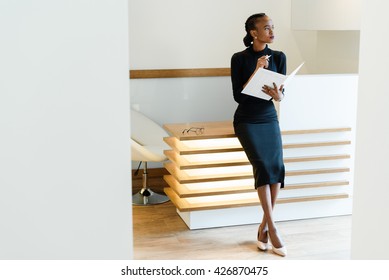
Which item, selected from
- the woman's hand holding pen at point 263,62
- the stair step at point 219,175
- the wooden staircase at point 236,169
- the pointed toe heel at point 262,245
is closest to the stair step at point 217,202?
the wooden staircase at point 236,169

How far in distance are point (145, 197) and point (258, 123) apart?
59.4 inches

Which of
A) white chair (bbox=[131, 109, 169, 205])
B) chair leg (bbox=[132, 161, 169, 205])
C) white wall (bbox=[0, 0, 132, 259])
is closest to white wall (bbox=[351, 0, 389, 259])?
white wall (bbox=[0, 0, 132, 259])

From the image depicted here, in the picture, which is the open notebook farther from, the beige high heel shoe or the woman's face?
the beige high heel shoe

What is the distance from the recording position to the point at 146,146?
5.26m

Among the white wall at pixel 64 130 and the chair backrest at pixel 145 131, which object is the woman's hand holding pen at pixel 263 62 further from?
the white wall at pixel 64 130

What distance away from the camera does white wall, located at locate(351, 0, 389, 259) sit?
2191mm

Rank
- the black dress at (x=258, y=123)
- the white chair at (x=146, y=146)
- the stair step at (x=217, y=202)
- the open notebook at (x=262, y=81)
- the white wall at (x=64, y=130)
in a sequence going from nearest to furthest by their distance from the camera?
the white wall at (x=64, y=130), the open notebook at (x=262, y=81), the black dress at (x=258, y=123), the stair step at (x=217, y=202), the white chair at (x=146, y=146)

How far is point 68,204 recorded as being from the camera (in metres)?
1.81

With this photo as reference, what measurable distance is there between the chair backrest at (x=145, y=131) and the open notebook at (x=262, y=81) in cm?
164

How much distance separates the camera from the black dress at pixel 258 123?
4113 millimetres

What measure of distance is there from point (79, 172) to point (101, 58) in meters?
0.35

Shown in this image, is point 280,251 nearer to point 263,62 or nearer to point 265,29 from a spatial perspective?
point 263,62

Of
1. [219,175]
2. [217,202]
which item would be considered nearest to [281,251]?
[217,202]

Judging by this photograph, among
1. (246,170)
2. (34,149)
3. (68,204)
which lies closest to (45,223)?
(68,204)
